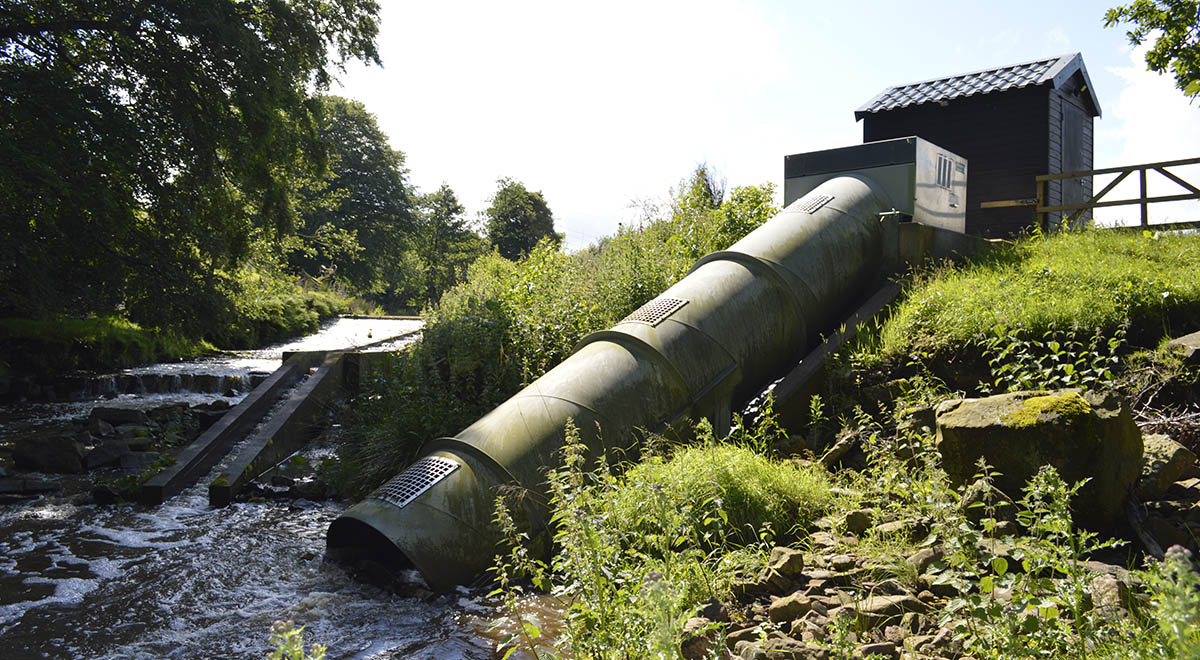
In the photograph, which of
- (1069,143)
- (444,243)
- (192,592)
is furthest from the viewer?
(444,243)

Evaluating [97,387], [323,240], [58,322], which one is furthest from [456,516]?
[323,240]

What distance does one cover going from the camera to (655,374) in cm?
634

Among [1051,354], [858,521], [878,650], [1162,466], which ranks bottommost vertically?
[878,650]

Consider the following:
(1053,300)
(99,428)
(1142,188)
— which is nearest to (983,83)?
(1142,188)

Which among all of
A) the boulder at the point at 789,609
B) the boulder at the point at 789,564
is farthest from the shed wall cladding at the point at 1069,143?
the boulder at the point at 789,609

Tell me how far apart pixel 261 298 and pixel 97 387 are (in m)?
8.14

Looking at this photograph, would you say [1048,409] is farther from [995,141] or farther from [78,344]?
[78,344]

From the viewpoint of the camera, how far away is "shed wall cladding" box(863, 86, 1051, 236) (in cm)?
1426

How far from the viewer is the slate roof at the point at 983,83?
14.4 meters

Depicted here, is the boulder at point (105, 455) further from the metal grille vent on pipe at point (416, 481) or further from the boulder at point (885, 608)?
the boulder at point (885, 608)

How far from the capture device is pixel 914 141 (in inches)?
360

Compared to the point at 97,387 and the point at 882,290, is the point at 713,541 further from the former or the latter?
the point at 97,387

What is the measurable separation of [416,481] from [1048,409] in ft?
14.0

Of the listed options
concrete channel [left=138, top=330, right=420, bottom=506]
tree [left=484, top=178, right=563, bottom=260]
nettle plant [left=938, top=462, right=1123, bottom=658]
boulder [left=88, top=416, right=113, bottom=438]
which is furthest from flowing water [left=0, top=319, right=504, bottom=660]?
tree [left=484, top=178, right=563, bottom=260]
